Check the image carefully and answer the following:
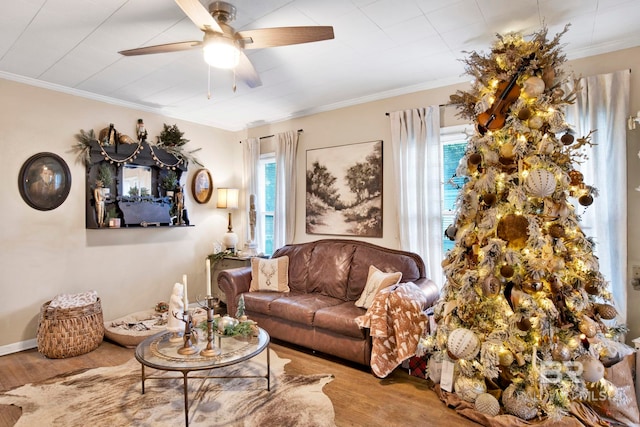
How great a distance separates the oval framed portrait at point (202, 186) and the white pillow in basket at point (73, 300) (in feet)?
5.89

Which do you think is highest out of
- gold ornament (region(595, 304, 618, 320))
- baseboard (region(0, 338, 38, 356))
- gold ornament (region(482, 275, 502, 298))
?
gold ornament (region(482, 275, 502, 298))

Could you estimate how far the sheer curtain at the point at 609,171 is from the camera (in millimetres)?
2674

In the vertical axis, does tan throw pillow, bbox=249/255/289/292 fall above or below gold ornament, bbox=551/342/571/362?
above

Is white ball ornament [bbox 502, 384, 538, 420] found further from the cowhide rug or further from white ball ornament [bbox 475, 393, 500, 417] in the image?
the cowhide rug

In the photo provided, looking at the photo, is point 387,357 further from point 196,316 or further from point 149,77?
point 149,77

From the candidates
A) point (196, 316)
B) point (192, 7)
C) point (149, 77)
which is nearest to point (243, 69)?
point (192, 7)

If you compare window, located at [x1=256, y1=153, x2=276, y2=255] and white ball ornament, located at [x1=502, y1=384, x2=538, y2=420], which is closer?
white ball ornament, located at [x1=502, y1=384, x2=538, y2=420]

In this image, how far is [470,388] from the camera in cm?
232

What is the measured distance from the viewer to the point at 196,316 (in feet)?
13.8

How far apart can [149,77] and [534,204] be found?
3.54 meters

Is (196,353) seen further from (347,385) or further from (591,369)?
(591,369)

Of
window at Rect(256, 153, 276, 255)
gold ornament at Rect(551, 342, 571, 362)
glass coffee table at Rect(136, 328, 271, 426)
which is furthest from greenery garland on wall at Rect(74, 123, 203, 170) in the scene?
gold ornament at Rect(551, 342, 571, 362)

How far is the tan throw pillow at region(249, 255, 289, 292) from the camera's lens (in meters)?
4.00

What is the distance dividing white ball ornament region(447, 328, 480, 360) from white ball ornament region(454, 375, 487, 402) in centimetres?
19
